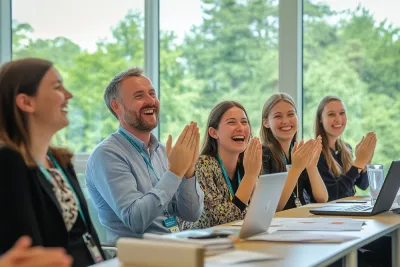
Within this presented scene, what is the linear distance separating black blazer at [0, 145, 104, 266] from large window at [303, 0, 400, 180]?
317 cm

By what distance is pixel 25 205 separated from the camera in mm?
1952

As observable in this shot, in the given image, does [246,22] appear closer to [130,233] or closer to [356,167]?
[356,167]

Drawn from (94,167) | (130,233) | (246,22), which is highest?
(246,22)

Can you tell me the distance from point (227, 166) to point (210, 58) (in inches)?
84.2

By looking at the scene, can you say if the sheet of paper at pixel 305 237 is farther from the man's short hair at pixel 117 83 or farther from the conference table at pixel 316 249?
the man's short hair at pixel 117 83

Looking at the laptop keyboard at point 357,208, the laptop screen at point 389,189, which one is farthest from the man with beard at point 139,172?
the laptop screen at point 389,189

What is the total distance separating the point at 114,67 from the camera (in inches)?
217

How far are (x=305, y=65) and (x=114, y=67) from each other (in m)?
1.55

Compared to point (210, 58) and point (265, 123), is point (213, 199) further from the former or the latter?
point (210, 58)

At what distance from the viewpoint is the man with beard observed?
2.90 meters

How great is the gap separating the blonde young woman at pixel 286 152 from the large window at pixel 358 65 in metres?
0.79

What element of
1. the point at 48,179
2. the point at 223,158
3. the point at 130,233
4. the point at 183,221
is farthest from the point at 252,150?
the point at 48,179

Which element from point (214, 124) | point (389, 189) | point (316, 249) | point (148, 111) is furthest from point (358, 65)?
point (316, 249)

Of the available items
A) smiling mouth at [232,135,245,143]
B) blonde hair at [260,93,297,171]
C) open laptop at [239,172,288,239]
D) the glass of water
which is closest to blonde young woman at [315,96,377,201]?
blonde hair at [260,93,297,171]
